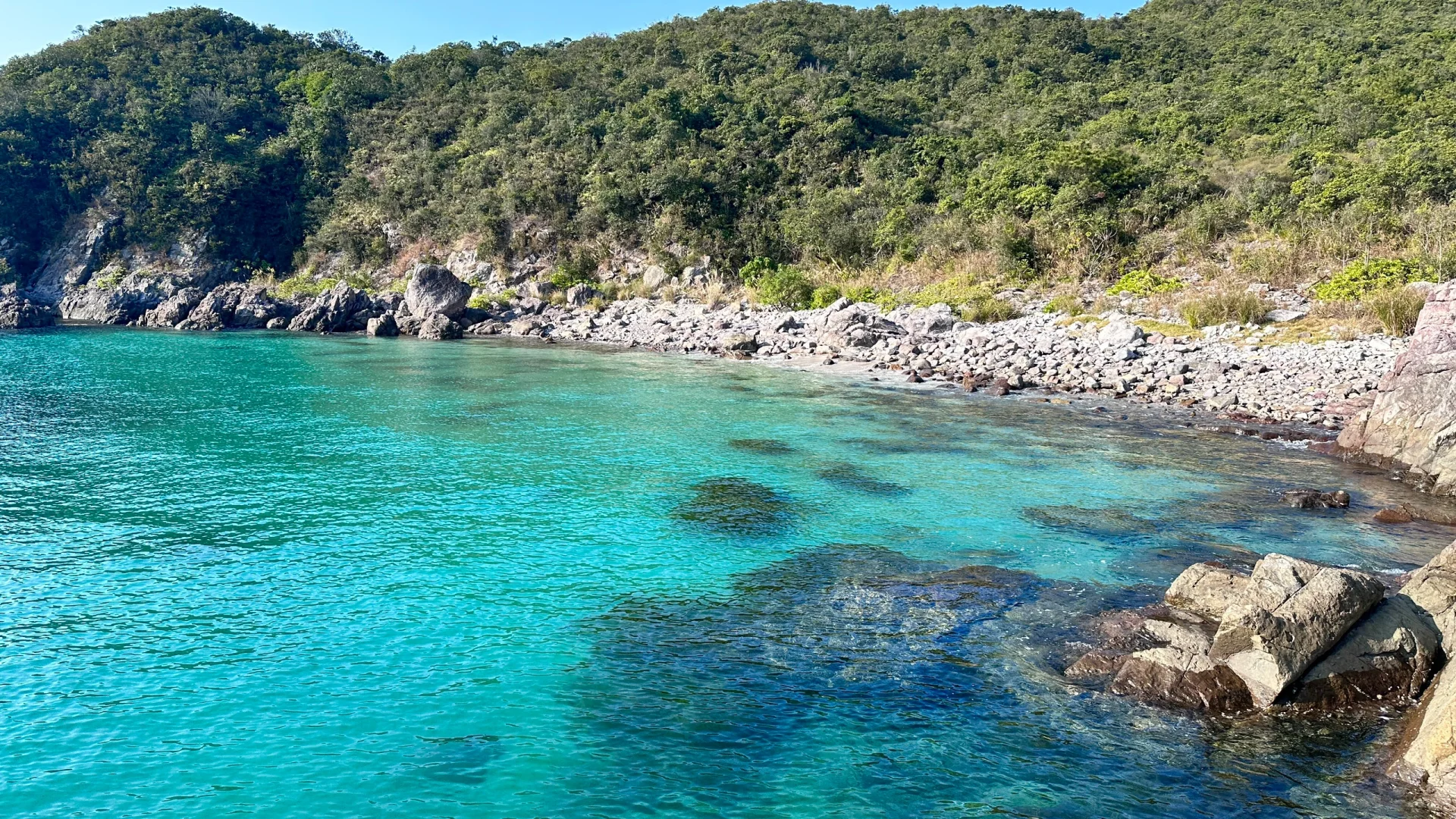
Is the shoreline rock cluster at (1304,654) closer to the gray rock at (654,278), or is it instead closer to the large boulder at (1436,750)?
the large boulder at (1436,750)

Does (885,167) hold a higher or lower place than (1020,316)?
higher

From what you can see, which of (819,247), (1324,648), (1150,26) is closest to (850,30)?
(1150,26)

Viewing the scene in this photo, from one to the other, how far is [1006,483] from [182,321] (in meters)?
51.8

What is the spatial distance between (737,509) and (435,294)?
39295 millimetres

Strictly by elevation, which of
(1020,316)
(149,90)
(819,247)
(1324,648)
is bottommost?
(1324,648)

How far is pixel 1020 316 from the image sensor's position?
118ft

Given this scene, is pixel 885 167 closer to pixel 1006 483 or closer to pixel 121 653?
pixel 1006 483

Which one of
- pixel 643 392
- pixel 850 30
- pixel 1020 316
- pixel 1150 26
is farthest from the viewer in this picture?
pixel 850 30

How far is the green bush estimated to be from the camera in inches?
1152

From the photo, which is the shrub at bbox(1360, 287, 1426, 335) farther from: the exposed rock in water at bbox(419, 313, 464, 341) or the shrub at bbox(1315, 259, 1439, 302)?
the exposed rock in water at bbox(419, 313, 464, 341)

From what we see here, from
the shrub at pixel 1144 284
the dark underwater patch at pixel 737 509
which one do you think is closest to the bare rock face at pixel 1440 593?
the dark underwater patch at pixel 737 509

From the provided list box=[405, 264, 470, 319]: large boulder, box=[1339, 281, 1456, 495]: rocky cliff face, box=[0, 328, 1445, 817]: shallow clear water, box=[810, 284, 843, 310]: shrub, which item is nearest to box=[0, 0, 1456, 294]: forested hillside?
box=[810, 284, 843, 310]: shrub

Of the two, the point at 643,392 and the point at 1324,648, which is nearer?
the point at 1324,648

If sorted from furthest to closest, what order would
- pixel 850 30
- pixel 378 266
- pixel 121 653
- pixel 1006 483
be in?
pixel 850 30 → pixel 378 266 → pixel 1006 483 → pixel 121 653
